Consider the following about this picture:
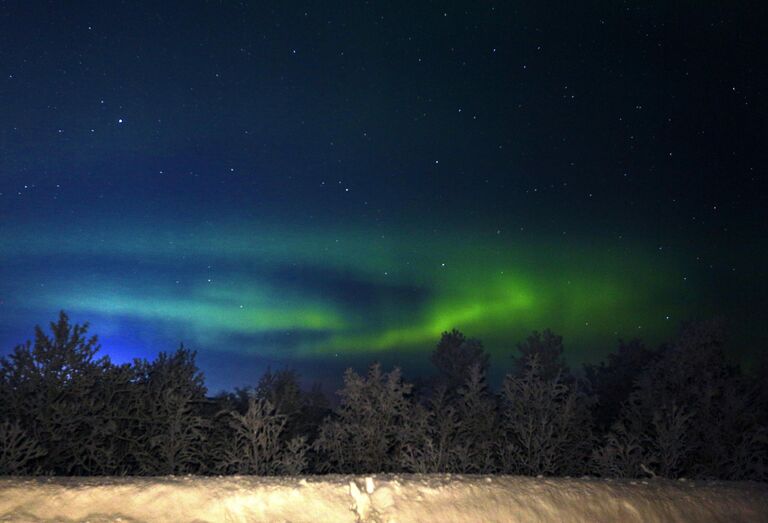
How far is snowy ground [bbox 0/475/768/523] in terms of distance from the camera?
14.3 ft

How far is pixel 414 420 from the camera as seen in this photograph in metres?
10.6

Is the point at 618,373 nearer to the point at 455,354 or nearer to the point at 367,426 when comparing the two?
the point at 455,354

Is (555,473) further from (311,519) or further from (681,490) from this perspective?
(311,519)

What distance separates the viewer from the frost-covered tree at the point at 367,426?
34.3ft

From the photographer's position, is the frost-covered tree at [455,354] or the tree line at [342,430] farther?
the frost-covered tree at [455,354]

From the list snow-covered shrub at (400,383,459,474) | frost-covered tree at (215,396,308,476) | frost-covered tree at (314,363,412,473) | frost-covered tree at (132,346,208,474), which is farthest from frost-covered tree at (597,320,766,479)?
frost-covered tree at (132,346,208,474)

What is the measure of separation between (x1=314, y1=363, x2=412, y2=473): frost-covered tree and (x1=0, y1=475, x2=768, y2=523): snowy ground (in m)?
5.27

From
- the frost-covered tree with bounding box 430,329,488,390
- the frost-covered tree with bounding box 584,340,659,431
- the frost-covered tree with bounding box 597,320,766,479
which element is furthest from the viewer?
the frost-covered tree with bounding box 430,329,488,390

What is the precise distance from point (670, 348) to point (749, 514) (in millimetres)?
11858

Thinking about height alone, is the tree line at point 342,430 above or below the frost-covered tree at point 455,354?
below

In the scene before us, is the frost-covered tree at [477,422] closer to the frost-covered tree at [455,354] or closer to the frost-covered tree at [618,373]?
the frost-covered tree at [618,373]

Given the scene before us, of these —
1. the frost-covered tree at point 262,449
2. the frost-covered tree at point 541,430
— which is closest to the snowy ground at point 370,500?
the frost-covered tree at point 262,449

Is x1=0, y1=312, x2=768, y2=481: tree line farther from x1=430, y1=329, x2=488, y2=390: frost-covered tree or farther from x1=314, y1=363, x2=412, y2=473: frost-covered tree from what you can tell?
x1=430, y1=329, x2=488, y2=390: frost-covered tree

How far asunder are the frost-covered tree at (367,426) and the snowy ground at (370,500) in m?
5.27
